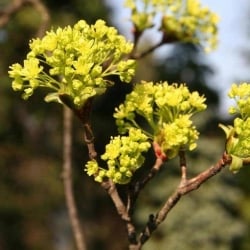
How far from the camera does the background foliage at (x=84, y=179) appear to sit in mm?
11562

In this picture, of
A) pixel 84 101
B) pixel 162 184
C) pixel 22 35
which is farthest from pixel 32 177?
pixel 84 101

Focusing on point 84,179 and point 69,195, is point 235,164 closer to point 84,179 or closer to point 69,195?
point 69,195

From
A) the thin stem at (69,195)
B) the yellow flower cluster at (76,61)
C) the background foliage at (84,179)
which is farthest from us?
the background foliage at (84,179)

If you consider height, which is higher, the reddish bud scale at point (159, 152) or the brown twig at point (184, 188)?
the reddish bud scale at point (159, 152)

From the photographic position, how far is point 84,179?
1611 cm

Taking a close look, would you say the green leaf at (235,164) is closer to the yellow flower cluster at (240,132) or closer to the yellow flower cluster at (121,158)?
the yellow flower cluster at (240,132)

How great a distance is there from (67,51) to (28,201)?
14255 mm

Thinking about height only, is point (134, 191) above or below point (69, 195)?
above

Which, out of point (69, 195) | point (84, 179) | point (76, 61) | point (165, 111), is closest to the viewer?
point (76, 61)

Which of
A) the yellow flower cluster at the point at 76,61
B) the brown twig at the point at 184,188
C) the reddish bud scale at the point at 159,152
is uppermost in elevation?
the yellow flower cluster at the point at 76,61

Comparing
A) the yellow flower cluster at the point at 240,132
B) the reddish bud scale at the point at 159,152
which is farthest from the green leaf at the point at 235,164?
the reddish bud scale at the point at 159,152

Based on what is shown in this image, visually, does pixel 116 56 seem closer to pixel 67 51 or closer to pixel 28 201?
pixel 67 51

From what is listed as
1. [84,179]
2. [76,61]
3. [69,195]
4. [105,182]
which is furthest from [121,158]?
[84,179]

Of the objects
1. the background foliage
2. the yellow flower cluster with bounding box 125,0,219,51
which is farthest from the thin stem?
the background foliage
